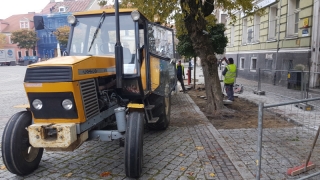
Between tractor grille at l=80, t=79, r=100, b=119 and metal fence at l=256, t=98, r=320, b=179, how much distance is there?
2569 millimetres

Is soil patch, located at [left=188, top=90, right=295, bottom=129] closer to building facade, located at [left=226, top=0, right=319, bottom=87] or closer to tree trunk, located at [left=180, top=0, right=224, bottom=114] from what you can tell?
tree trunk, located at [left=180, top=0, right=224, bottom=114]

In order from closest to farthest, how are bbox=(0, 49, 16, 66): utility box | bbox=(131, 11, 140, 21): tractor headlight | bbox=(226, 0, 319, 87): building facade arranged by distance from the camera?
1. bbox=(131, 11, 140, 21): tractor headlight
2. bbox=(226, 0, 319, 87): building facade
3. bbox=(0, 49, 16, 66): utility box

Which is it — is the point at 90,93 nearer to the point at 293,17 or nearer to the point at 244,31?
the point at 293,17

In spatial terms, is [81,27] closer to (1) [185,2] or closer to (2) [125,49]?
(2) [125,49]

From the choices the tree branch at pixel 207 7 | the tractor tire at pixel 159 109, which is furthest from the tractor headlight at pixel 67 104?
the tree branch at pixel 207 7

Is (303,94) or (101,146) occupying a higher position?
(303,94)

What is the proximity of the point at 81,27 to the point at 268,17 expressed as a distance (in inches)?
551

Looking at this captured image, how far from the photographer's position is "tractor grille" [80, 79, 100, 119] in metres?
3.81

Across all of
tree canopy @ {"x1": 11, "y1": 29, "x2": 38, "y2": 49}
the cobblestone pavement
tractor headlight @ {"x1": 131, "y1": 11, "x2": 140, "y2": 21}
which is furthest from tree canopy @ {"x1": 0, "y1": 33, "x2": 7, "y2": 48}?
tractor headlight @ {"x1": 131, "y1": 11, "x2": 140, "y2": 21}

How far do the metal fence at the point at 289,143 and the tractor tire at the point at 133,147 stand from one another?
187 cm

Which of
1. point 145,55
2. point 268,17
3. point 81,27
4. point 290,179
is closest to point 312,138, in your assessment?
point 290,179

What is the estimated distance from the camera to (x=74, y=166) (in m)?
4.61

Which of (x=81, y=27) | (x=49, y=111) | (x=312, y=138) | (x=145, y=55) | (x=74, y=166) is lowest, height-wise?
(x=74, y=166)

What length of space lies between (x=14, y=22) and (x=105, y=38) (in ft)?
231
